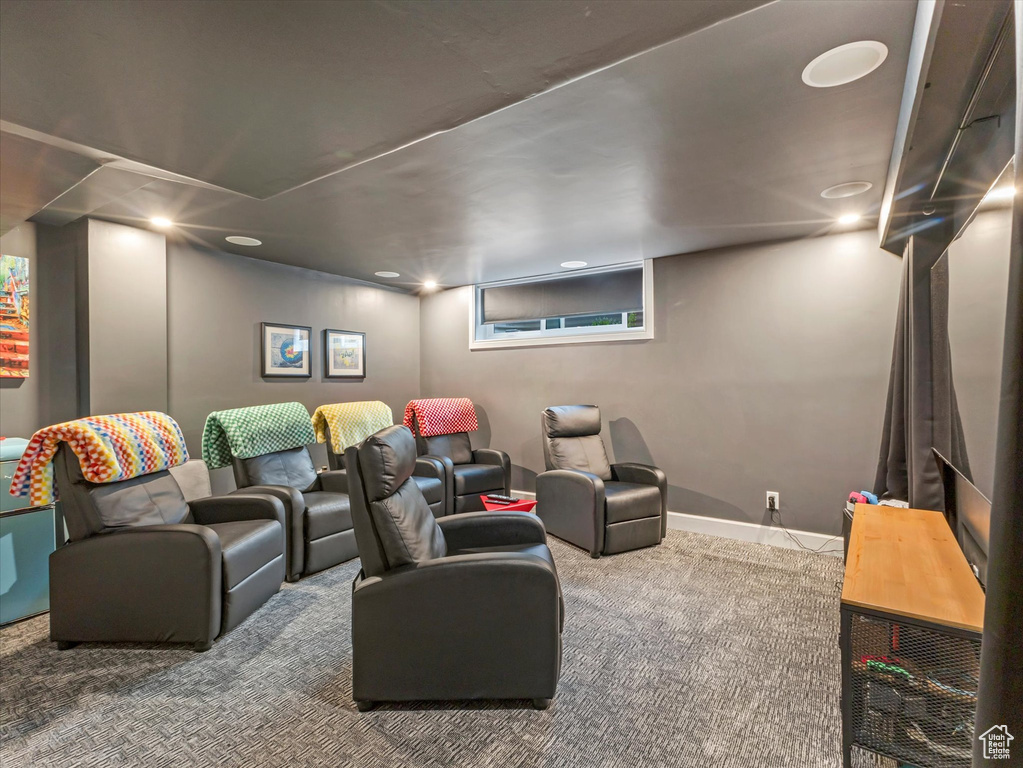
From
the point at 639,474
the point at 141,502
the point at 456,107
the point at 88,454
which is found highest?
the point at 456,107

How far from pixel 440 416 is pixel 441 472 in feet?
2.67

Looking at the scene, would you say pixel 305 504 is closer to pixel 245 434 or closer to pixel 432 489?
pixel 245 434

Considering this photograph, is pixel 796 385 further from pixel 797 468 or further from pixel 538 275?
pixel 538 275

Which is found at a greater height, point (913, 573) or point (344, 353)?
point (344, 353)

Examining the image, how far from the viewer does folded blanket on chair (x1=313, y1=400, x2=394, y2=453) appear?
13.0ft

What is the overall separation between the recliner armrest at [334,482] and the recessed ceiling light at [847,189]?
3580 millimetres

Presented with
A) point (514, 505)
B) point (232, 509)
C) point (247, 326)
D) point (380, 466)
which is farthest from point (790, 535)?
point (247, 326)

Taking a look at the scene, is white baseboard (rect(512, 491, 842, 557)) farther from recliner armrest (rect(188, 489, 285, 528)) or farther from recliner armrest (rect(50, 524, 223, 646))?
recliner armrest (rect(50, 524, 223, 646))

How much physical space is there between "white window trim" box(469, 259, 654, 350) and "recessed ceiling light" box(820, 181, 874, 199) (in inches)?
63.8

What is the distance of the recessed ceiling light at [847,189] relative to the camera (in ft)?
8.50

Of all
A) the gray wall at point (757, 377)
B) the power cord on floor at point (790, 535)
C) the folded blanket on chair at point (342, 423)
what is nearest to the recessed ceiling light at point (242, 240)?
the folded blanket on chair at point (342, 423)

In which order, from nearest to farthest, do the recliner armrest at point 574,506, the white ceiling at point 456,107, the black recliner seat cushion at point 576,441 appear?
the white ceiling at point 456,107 < the recliner armrest at point 574,506 < the black recliner seat cushion at point 576,441

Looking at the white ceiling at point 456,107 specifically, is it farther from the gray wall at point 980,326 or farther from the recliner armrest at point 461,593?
the recliner armrest at point 461,593

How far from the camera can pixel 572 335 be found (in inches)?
188
